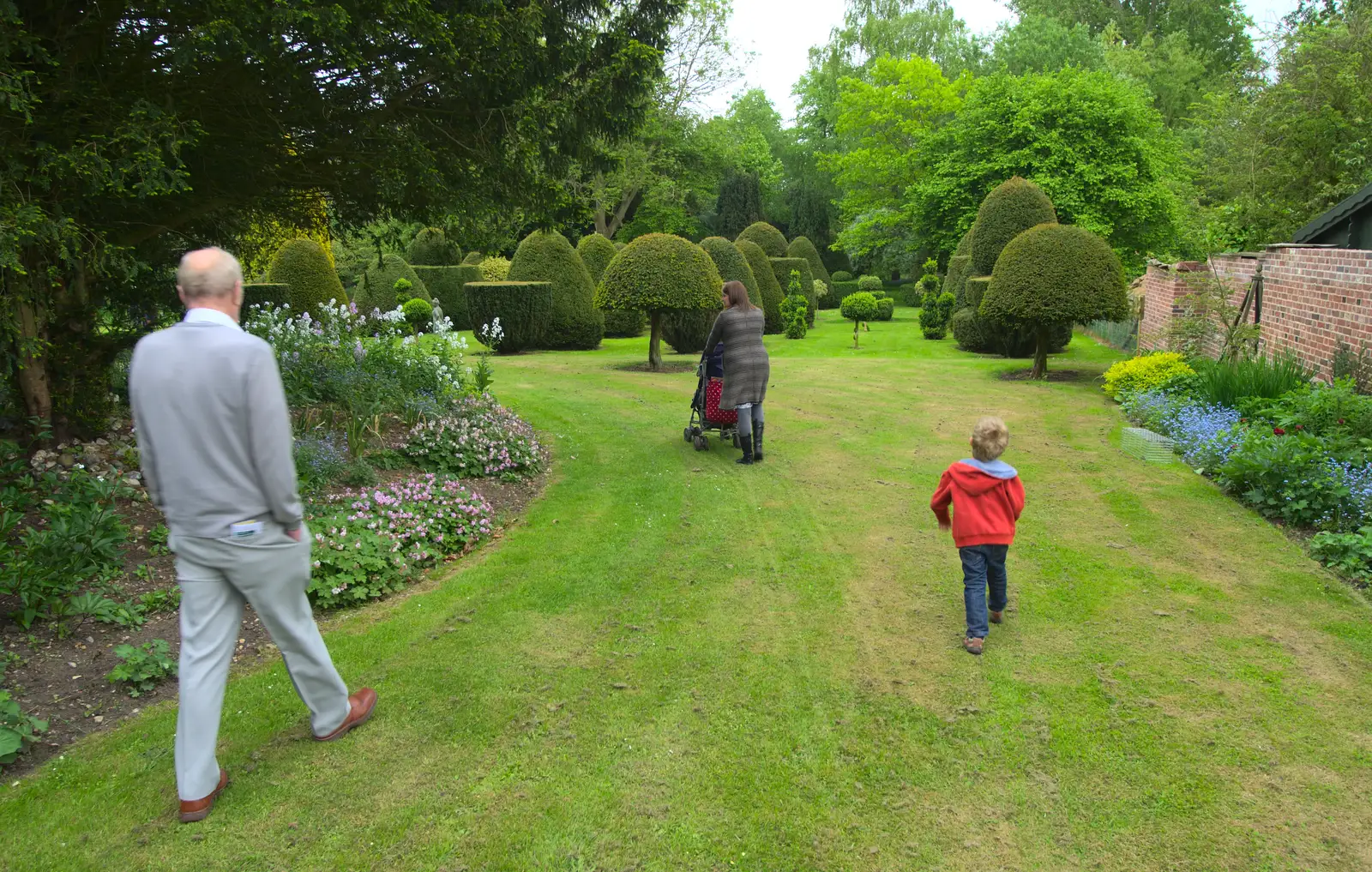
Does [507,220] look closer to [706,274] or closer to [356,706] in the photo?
[356,706]

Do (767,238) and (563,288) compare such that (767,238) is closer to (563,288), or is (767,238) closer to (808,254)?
(808,254)

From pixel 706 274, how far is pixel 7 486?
12.2 meters

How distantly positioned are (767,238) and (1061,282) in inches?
645

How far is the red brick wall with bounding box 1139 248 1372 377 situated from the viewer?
8.28 metres

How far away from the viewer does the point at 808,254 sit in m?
35.2

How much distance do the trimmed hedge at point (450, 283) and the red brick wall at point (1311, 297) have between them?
68.3 ft

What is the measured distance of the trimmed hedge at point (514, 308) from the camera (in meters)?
19.9

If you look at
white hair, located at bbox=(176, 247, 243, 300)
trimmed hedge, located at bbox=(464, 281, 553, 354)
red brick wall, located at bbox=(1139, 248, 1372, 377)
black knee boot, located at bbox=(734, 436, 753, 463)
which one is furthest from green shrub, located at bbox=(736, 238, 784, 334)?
white hair, located at bbox=(176, 247, 243, 300)

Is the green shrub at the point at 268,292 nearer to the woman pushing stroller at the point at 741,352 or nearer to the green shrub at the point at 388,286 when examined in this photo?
the green shrub at the point at 388,286

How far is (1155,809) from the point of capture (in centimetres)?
311

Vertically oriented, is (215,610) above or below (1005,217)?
below

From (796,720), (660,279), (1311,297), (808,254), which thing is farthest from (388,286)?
(796,720)

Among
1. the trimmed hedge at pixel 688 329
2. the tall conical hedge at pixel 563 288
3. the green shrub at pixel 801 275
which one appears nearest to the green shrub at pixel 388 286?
the tall conical hedge at pixel 563 288

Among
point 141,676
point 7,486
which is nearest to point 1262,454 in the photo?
point 141,676
